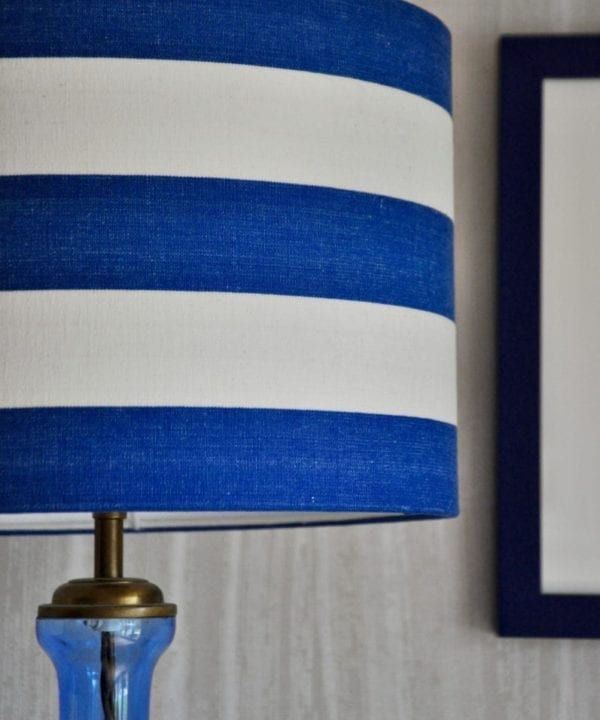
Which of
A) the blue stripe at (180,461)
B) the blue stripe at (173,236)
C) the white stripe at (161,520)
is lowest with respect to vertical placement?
the white stripe at (161,520)

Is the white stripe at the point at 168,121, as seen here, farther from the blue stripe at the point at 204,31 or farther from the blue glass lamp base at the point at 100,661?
the blue glass lamp base at the point at 100,661

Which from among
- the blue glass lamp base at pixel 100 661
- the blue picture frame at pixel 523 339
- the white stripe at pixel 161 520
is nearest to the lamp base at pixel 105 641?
the blue glass lamp base at pixel 100 661

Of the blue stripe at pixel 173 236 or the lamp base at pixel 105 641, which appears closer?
the blue stripe at pixel 173 236

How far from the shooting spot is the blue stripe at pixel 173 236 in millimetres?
697

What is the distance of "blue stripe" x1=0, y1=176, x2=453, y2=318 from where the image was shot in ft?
2.29

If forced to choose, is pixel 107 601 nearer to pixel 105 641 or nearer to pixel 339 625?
pixel 105 641

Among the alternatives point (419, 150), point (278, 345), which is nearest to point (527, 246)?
point (419, 150)

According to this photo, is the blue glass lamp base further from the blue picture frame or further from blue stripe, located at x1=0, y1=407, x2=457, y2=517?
the blue picture frame

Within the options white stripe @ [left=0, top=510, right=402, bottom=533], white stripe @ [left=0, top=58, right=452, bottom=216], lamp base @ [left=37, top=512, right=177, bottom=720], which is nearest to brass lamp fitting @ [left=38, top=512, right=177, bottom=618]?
lamp base @ [left=37, top=512, right=177, bottom=720]

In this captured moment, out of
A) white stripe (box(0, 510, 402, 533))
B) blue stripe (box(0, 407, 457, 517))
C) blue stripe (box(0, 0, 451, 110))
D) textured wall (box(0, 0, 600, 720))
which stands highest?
blue stripe (box(0, 0, 451, 110))

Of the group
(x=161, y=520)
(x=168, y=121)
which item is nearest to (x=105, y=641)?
(x=161, y=520)

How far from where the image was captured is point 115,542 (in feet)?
2.97

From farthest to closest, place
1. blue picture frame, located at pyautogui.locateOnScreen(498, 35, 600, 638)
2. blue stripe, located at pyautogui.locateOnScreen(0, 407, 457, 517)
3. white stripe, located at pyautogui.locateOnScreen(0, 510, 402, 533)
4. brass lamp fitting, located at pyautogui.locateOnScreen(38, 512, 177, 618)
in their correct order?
1. blue picture frame, located at pyautogui.locateOnScreen(498, 35, 600, 638)
2. white stripe, located at pyautogui.locateOnScreen(0, 510, 402, 533)
3. brass lamp fitting, located at pyautogui.locateOnScreen(38, 512, 177, 618)
4. blue stripe, located at pyautogui.locateOnScreen(0, 407, 457, 517)

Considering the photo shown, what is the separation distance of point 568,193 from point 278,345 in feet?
1.82
